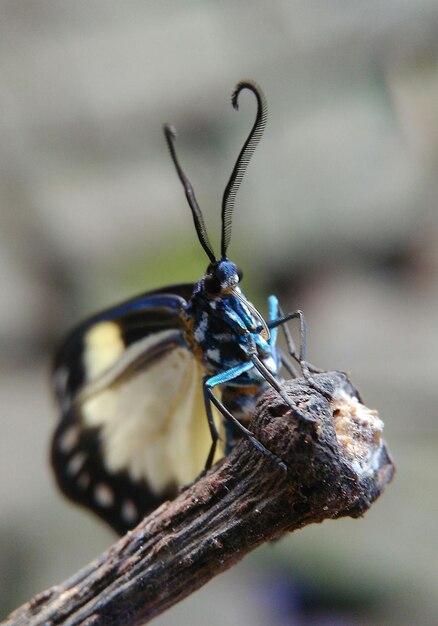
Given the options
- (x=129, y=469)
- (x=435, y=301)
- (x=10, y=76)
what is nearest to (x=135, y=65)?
(x=10, y=76)

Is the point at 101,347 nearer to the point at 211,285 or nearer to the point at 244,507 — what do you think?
the point at 211,285

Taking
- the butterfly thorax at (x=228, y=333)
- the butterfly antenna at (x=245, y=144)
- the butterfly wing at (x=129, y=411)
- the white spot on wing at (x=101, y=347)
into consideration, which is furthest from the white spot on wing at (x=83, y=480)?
the butterfly antenna at (x=245, y=144)

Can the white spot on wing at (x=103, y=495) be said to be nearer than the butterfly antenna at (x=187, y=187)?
No

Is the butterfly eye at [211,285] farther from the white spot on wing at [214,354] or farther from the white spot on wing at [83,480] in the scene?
the white spot on wing at [83,480]

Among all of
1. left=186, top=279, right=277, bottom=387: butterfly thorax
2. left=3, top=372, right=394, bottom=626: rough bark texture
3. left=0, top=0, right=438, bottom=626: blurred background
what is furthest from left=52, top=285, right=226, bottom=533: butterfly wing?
left=0, top=0, right=438, bottom=626: blurred background

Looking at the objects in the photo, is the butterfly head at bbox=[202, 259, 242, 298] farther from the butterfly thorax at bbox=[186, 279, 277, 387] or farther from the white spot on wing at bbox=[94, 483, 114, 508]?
the white spot on wing at bbox=[94, 483, 114, 508]

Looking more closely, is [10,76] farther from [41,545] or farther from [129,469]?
[129,469]
